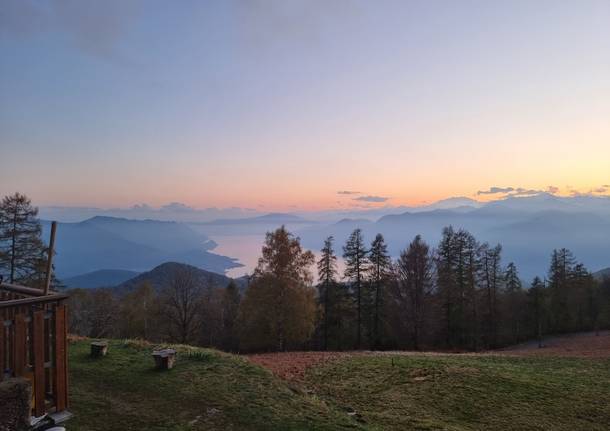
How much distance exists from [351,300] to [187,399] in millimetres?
27674

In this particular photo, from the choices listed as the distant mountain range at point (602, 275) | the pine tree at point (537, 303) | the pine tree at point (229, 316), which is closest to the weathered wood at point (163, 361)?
the pine tree at point (229, 316)

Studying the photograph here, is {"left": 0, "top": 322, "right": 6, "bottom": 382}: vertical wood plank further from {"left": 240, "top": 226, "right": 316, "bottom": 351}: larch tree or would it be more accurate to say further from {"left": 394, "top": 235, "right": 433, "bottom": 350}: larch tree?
{"left": 394, "top": 235, "right": 433, "bottom": 350}: larch tree

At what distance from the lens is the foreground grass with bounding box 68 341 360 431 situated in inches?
260

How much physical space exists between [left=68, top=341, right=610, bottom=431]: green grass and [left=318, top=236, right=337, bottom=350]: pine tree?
794 inches

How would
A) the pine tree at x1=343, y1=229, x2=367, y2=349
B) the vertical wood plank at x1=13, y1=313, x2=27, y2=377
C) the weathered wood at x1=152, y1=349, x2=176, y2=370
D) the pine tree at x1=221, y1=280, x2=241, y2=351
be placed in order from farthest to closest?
the pine tree at x1=221, y1=280, x2=241, y2=351, the pine tree at x1=343, y1=229, x2=367, y2=349, the weathered wood at x1=152, y1=349, x2=176, y2=370, the vertical wood plank at x1=13, y1=313, x2=27, y2=377

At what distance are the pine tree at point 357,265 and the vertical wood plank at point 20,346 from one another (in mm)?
29180

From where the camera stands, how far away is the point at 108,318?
40.7m

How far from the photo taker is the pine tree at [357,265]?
33.6 metres

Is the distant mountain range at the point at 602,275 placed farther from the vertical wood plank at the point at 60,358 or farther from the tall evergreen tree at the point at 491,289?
the vertical wood plank at the point at 60,358

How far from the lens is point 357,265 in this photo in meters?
33.7

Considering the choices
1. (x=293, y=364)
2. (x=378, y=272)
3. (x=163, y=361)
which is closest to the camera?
(x=163, y=361)

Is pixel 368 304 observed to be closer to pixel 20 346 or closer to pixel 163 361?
pixel 163 361

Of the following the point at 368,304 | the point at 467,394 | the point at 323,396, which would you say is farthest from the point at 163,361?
the point at 368,304

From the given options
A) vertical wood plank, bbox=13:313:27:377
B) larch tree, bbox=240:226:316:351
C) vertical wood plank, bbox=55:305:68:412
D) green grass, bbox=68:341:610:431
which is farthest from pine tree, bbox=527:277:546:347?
vertical wood plank, bbox=13:313:27:377
